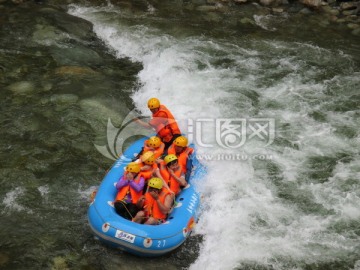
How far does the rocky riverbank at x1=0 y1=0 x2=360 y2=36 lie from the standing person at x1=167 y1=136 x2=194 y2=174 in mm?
7243

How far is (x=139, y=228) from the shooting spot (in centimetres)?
561

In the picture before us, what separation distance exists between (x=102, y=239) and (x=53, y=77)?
217 inches

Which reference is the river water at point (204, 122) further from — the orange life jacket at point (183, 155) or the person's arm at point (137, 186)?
the person's arm at point (137, 186)

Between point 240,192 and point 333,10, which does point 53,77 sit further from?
point 333,10

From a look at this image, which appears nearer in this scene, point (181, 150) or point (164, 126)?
point (181, 150)

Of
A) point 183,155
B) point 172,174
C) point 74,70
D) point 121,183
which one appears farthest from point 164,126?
point 74,70

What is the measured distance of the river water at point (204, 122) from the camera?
20.7 feet

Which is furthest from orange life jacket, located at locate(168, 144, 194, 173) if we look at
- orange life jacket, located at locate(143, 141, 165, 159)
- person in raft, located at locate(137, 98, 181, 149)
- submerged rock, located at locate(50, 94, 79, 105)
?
submerged rock, located at locate(50, 94, 79, 105)

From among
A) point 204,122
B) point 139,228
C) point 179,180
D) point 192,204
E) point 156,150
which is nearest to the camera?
point 139,228

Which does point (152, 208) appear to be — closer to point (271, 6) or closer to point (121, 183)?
point (121, 183)

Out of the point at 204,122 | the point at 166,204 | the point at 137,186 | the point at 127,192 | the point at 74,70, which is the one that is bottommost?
the point at 204,122

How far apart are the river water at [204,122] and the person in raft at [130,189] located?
0.69 m

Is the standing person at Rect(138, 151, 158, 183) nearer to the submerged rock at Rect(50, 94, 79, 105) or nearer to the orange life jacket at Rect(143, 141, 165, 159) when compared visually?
the orange life jacket at Rect(143, 141, 165, 159)

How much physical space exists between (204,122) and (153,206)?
138 inches
